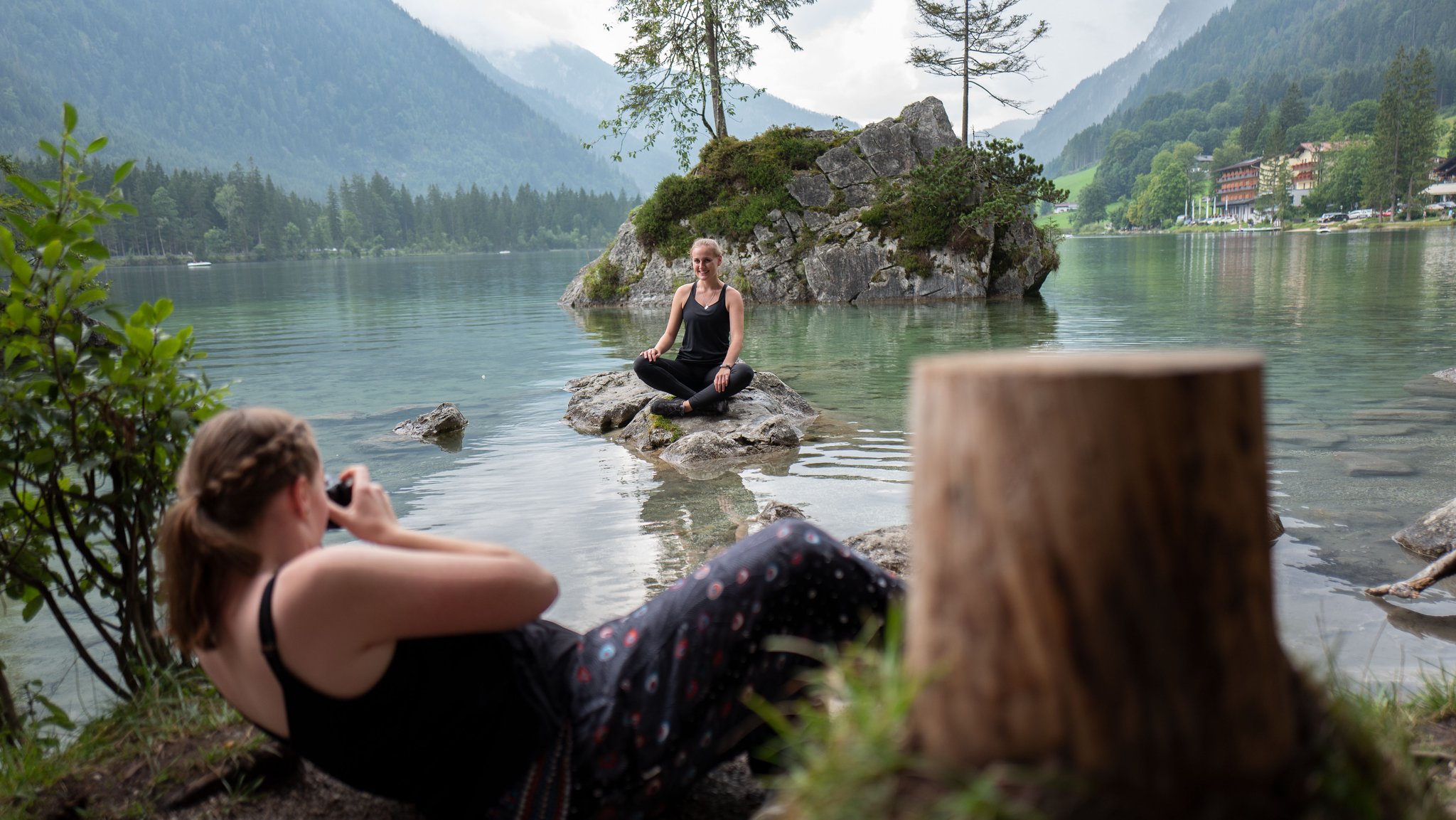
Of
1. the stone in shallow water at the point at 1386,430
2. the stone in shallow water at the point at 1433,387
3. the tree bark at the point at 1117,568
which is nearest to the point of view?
the tree bark at the point at 1117,568

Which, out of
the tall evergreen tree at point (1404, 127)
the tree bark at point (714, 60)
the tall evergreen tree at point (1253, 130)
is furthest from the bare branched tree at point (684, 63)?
the tall evergreen tree at point (1253, 130)

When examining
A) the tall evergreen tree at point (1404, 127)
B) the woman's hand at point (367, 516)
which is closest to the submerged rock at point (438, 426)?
the woman's hand at point (367, 516)

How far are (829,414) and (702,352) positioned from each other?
78.2 inches

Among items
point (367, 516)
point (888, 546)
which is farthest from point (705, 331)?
point (367, 516)

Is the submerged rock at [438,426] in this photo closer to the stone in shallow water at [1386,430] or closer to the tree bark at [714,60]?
the stone in shallow water at [1386,430]

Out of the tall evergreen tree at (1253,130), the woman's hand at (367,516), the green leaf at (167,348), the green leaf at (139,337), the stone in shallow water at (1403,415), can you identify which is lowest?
the stone in shallow water at (1403,415)

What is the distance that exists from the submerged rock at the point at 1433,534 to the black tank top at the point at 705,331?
6.42 metres

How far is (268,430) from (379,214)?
575ft

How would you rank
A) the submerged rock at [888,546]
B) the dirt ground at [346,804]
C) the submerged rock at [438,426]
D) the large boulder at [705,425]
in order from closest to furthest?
1. the dirt ground at [346,804]
2. the submerged rock at [888,546]
3. the large boulder at [705,425]
4. the submerged rock at [438,426]

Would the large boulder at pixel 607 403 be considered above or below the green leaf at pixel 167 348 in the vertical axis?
below

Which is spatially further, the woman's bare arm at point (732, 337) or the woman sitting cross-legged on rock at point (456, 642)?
the woman's bare arm at point (732, 337)

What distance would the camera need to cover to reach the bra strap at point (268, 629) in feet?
6.32

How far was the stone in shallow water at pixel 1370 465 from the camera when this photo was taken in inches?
295

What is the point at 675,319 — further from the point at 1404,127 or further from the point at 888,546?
the point at 1404,127
